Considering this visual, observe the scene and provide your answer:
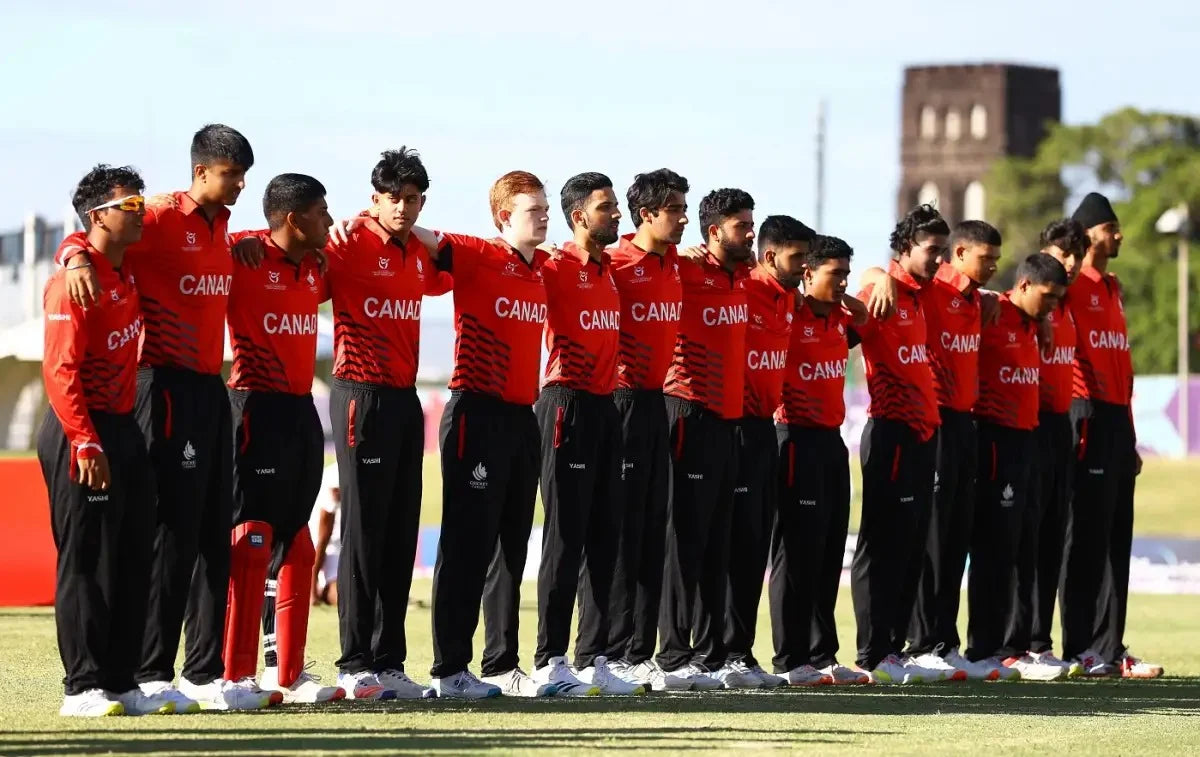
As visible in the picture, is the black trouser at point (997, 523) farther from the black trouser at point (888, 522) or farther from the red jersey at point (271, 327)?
the red jersey at point (271, 327)

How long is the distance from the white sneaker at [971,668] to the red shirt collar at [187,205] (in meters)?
5.56

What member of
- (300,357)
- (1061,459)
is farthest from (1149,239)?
(300,357)

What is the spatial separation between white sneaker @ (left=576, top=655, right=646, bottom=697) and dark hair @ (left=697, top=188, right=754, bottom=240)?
8.48 feet

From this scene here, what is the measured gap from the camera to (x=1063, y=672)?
1402cm

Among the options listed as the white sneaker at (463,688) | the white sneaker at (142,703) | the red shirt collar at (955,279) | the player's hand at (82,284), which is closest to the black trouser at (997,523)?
the red shirt collar at (955,279)

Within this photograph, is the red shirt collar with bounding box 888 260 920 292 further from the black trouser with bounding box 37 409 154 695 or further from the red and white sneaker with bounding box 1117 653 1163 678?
the black trouser with bounding box 37 409 154 695

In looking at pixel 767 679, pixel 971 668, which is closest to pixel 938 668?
pixel 971 668

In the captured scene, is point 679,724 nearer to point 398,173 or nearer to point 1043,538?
point 398,173

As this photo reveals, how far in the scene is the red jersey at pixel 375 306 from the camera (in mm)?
10898

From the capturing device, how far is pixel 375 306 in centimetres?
1093

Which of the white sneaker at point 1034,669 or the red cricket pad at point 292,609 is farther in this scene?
the white sneaker at point 1034,669

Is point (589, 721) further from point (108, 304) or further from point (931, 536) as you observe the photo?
point (931, 536)

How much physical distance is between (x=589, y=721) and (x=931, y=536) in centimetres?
426

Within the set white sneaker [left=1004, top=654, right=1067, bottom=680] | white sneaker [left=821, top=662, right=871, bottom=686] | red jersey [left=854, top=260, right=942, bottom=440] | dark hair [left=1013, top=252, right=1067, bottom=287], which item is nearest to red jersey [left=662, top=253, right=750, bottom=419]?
red jersey [left=854, top=260, right=942, bottom=440]
